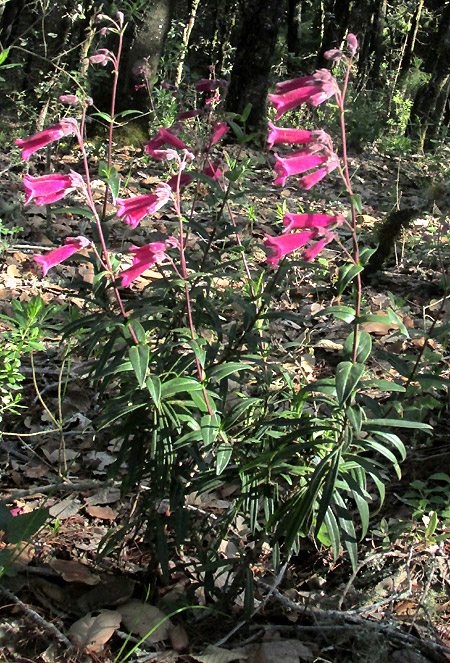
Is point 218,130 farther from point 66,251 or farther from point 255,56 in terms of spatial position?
point 255,56

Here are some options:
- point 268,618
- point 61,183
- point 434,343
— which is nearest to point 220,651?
point 268,618

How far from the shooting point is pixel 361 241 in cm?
508

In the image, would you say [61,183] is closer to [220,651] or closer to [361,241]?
[220,651]

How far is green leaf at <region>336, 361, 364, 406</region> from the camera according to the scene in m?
1.63

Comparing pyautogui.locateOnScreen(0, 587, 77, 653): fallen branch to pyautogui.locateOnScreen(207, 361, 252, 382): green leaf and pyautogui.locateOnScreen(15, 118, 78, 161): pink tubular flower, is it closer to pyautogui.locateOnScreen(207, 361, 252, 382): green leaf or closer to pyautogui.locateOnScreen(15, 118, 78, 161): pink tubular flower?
pyautogui.locateOnScreen(207, 361, 252, 382): green leaf

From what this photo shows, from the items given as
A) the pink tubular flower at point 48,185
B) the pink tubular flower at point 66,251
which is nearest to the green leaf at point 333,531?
the pink tubular flower at point 66,251

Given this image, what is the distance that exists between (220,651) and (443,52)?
27.4ft

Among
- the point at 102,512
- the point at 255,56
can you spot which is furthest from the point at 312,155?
the point at 255,56

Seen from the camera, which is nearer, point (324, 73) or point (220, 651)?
point (324, 73)

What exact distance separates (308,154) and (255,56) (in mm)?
6153

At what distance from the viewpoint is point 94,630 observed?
203 cm

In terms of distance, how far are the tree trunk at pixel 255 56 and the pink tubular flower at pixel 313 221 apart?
5.74 metres

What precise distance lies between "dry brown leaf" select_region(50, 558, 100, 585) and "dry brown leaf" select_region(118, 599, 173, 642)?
5.9 inches

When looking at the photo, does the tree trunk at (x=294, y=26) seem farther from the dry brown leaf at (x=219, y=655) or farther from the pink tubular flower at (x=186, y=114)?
the dry brown leaf at (x=219, y=655)
